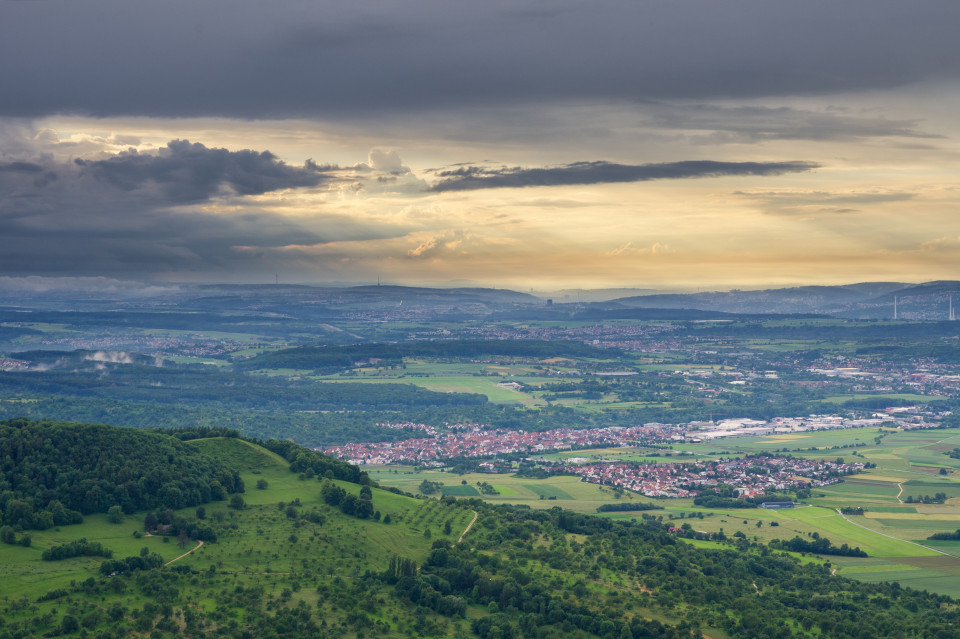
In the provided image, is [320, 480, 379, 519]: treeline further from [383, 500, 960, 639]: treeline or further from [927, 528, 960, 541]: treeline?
[927, 528, 960, 541]: treeline

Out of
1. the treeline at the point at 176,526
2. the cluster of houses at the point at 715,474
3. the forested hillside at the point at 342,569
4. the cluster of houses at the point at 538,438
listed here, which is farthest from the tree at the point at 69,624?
the cluster of houses at the point at 538,438

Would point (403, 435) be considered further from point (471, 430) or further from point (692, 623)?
point (692, 623)

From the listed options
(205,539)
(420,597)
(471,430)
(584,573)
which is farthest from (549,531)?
(471,430)

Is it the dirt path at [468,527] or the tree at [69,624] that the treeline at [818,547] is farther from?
the tree at [69,624]

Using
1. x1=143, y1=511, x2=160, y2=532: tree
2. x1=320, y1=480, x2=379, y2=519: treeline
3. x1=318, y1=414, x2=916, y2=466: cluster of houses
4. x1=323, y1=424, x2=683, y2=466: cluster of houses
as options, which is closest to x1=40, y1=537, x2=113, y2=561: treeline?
x1=143, y1=511, x2=160, y2=532: tree

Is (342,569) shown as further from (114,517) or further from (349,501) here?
(114,517)

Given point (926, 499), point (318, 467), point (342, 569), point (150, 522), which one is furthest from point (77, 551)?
point (926, 499)
